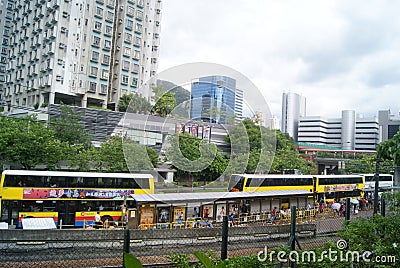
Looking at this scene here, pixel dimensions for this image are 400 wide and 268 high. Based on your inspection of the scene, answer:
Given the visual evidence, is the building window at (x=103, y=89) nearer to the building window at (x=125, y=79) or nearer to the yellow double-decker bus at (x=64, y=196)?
the building window at (x=125, y=79)

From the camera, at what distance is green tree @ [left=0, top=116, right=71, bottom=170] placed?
1502 centimetres

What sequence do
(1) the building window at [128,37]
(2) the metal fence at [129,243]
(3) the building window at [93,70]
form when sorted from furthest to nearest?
(1) the building window at [128,37] → (3) the building window at [93,70] → (2) the metal fence at [129,243]

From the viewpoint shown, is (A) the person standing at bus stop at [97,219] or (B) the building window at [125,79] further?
(B) the building window at [125,79]

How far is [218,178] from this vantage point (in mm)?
2746

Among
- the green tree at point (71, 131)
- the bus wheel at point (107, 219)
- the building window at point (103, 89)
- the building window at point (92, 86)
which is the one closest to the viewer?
the bus wheel at point (107, 219)

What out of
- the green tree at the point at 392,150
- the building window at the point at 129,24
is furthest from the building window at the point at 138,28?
the green tree at the point at 392,150

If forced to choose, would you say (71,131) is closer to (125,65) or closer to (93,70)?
(93,70)

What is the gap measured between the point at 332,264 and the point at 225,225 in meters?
1.07

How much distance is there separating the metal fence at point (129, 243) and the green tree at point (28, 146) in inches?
399

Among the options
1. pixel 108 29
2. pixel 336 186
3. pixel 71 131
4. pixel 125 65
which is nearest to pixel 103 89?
pixel 125 65

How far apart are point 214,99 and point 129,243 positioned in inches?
60.4

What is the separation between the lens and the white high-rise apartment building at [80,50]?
79.3 ft

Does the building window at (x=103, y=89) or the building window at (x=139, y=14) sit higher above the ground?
the building window at (x=139, y=14)

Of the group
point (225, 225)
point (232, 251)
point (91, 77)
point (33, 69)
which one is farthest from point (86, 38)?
point (225, 225)
